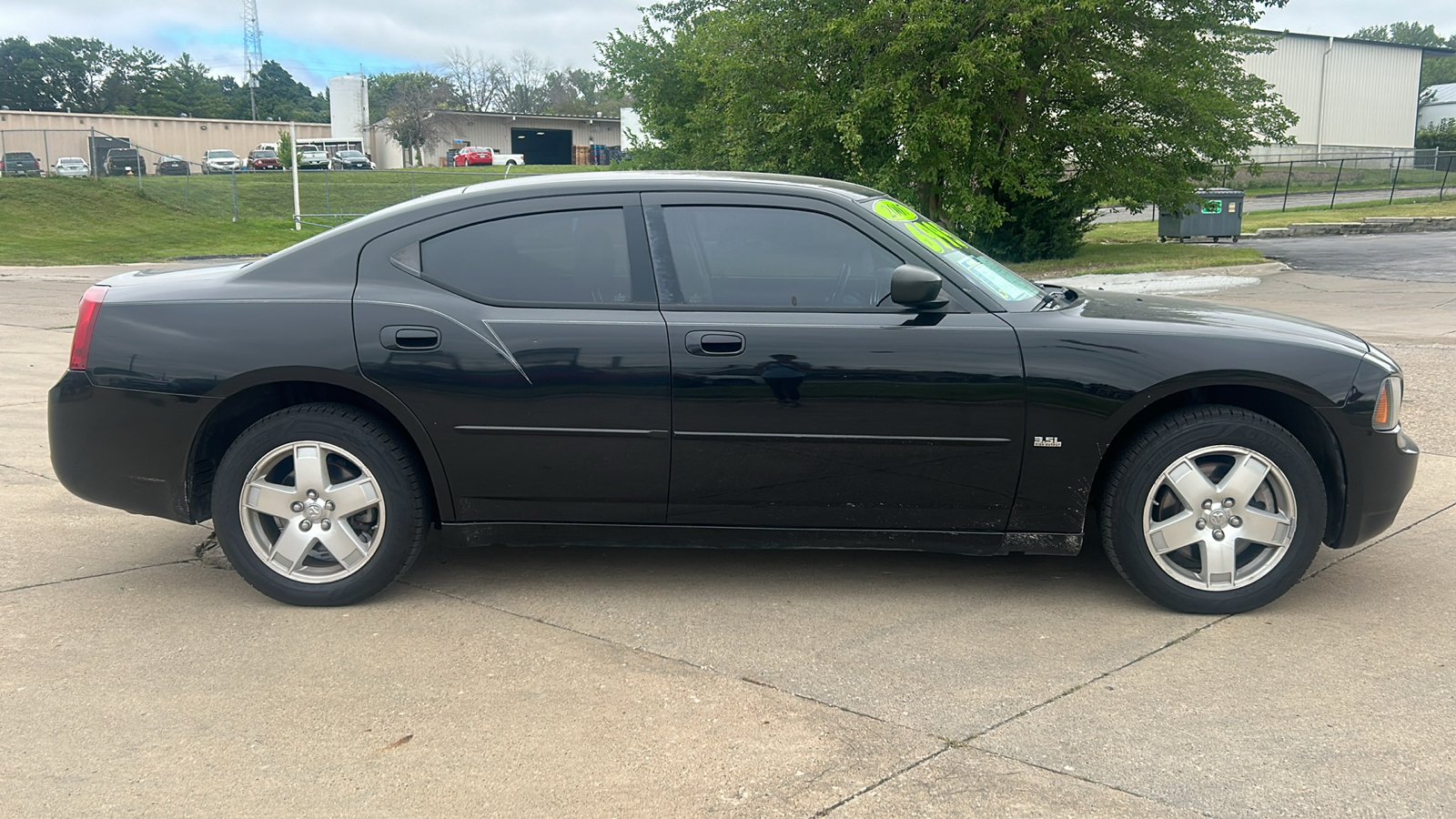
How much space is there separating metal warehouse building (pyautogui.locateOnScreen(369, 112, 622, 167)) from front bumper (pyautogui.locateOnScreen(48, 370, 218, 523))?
81550 mm

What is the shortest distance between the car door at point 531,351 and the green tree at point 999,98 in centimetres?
1504

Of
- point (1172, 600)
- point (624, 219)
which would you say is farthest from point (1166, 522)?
point (624, 219)

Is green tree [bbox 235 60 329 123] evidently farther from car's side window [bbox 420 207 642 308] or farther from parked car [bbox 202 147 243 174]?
car's side window [bbox 420 207 642 308]

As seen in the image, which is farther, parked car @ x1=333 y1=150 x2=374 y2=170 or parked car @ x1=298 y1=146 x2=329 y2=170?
parked car @ x1=333 y1=150 x2=374 y2=170

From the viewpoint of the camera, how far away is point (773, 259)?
436 cm

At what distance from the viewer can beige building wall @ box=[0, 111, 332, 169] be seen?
61.8 metres

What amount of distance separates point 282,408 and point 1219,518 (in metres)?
3.55

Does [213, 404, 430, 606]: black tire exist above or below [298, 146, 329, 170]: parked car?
below

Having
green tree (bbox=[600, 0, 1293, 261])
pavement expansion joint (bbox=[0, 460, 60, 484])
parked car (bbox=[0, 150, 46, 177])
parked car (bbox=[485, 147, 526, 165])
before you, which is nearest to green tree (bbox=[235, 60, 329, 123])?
parked car (bbox=[485, 147, 526, 165])

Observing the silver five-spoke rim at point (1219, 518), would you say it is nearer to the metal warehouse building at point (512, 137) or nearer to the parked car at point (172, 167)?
the parked car at point (172, 167)

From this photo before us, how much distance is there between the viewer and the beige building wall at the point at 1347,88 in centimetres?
5609

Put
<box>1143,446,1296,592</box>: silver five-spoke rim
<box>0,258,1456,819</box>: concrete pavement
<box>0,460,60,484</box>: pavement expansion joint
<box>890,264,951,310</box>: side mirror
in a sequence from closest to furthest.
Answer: <box>0,258,1456,819</box>: concrete pavement → <box>890,264,951,310</box>: side mirror → <box>1143,446,1296,592</box>: silver five-spoke rim → <box>0,460,60,484</box>: pavement expansion joint

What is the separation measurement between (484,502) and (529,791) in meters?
1.55

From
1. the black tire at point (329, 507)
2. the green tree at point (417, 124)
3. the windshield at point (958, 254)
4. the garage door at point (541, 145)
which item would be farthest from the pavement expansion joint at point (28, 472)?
the garage door at point (541, 145)
